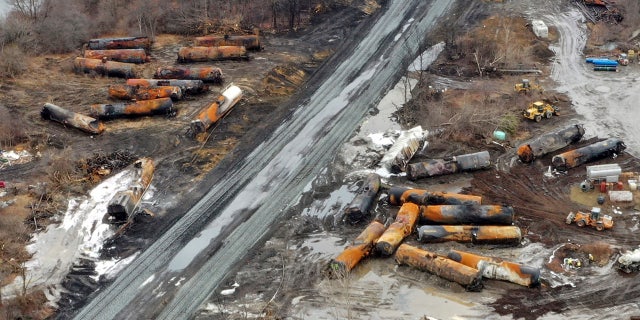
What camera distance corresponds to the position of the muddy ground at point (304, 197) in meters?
28.9

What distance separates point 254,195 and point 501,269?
1458 centimetres

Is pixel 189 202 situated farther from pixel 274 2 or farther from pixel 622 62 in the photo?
pixel 622 62

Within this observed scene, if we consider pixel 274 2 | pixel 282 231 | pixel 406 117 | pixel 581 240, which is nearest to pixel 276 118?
pixel 406 117

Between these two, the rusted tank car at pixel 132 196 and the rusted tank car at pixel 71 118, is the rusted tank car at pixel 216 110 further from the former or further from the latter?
the rusted tank car at pixel 71 118

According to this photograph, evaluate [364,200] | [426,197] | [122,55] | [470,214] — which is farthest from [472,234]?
[122,55]

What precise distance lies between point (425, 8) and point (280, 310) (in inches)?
1486

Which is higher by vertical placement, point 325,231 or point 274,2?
point 274,2

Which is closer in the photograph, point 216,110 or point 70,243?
point 70,243

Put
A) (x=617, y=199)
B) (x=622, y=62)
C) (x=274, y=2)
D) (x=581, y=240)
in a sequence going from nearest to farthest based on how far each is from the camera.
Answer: (x=581, y=240), (x=617, y=199), (x=622, y=62), (x=274, y=2)

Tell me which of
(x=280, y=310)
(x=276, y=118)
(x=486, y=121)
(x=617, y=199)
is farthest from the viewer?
(x=276, y=118)

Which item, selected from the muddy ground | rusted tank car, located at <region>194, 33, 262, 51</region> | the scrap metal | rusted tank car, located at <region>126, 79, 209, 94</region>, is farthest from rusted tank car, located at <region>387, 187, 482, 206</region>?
rusted tank car, located at <region>194, 33, 262, 51</region>

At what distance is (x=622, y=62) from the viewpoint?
49406mm

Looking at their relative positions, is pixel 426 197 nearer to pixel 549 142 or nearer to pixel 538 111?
pixel 549 142

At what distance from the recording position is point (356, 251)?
30891mm
